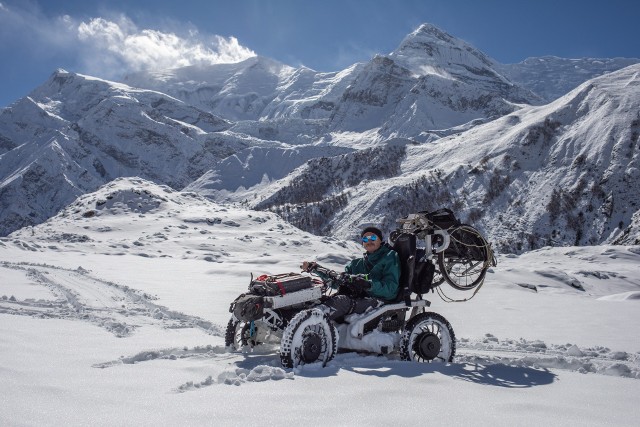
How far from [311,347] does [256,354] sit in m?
1.09

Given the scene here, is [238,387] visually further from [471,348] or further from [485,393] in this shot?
[471,348]

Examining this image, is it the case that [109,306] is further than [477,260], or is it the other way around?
[109,306]

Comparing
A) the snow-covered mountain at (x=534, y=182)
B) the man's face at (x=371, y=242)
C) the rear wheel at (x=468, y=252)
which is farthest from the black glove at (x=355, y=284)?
the snow-covered mountain at (x=534, y=182)

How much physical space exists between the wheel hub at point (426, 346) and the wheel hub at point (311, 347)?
1.60m

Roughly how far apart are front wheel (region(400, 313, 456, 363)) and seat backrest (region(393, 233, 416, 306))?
1.33 feet

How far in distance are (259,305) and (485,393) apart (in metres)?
2.98

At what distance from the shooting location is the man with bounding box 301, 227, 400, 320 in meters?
7.34

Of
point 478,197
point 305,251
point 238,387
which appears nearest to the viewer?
point 238,387

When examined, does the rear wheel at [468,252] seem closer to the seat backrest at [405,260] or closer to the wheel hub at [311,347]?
the seat backrest at [405,260]

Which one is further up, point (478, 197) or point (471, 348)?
point (478, 197)

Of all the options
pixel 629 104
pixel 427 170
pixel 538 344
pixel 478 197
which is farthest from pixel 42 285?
pixel 629 104

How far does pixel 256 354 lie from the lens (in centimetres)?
716

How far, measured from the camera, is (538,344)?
9438 millimetres

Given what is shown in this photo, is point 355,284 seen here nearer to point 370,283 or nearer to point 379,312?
point 370,283
